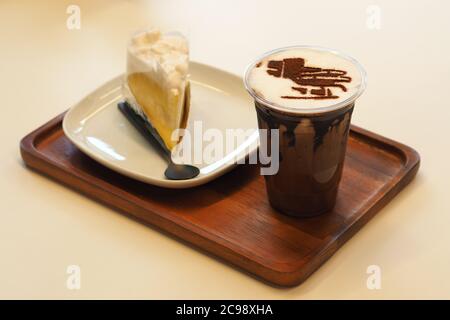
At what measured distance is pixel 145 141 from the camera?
3.70ft

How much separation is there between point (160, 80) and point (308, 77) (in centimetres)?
24

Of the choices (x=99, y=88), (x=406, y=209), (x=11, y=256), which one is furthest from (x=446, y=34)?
(x=11, y=256)

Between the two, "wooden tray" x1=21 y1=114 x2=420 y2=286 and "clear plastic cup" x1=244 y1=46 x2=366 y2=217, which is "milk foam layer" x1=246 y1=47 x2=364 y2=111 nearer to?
"clear plastic cup" x1=244 y1=46 x2=366 y2=217

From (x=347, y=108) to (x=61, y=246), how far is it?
1.29 ft

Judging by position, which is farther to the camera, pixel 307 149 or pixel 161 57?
pixel 161 57

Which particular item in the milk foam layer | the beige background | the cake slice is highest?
the milk foam layer

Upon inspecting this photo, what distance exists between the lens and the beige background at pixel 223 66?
939mm

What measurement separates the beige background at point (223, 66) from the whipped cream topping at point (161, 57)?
0.37 feet

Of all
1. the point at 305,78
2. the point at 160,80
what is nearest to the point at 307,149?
the point at 305,78

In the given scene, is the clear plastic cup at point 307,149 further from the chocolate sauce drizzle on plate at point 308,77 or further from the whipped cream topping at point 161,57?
the whipped cream topping at point 161,57

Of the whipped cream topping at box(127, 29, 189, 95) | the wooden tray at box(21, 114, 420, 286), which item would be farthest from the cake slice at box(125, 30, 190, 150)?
the wooden tray at box(21, 114, 420, 286)

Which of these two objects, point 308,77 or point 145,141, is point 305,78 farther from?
point 145,141

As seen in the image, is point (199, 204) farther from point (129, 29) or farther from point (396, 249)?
point (129, 29)

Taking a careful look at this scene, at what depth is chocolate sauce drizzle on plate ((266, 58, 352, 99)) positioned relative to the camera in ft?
3.01
